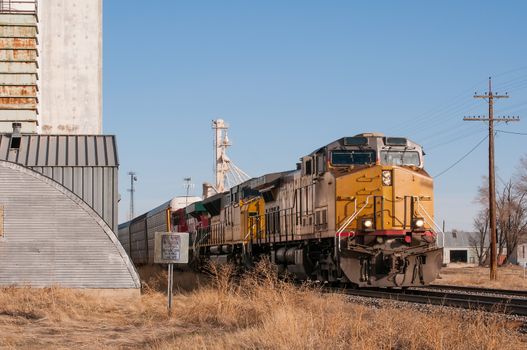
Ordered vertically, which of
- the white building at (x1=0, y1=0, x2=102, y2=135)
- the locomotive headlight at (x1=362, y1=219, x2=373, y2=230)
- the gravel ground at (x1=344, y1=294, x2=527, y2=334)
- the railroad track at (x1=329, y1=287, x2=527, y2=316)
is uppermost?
the white building at (x1=0, y1=0, x2=102, y2=135)

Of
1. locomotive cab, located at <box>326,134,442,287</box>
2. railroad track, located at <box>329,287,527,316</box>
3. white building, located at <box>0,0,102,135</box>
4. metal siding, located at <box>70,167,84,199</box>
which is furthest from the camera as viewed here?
white building, located at <box>0,0,102,135</box>

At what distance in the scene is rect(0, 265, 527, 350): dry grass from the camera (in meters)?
10.9

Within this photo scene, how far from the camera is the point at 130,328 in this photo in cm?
1479

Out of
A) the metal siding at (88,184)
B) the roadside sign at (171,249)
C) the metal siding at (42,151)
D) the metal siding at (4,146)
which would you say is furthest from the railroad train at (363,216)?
→ the metal siding at (4,146)

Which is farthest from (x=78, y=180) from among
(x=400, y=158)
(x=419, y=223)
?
(x=419, y=223)

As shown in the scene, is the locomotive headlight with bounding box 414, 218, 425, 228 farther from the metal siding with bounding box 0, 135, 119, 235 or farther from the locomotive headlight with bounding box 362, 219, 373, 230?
the metal siding with bounding box 0, 135, 119, 235

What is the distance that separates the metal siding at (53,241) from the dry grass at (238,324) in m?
1.16

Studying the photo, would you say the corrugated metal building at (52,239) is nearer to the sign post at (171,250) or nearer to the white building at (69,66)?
the sign post at (171,250)

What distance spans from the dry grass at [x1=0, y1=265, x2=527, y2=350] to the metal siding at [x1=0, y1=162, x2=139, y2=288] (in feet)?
3.79

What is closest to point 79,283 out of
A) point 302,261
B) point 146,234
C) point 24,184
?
point 24,184

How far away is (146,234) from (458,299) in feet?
104

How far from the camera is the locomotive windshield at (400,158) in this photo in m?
21.6

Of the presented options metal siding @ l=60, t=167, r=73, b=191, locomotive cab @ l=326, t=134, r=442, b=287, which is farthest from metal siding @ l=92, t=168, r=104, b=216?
locomotive cab @ l=326, t=134, r=442, b=287

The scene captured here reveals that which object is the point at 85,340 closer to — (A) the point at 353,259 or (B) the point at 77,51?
(A) the point at 353,259
